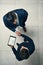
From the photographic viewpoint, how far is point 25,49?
174 centimetres

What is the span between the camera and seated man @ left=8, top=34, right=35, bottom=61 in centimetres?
173

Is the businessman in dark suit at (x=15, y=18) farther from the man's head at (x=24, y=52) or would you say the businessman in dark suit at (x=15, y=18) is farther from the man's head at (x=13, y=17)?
the man's head at (x=24, y=52)

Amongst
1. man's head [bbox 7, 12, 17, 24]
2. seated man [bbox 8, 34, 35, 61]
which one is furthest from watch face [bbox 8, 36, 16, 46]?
man's head [bbox 7, 12, 17, 24]

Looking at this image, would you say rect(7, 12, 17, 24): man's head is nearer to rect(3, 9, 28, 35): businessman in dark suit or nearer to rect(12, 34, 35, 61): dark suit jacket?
rect(3, 9, 28, 35): businessman in dark suit

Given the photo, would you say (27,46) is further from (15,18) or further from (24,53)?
(15,18)

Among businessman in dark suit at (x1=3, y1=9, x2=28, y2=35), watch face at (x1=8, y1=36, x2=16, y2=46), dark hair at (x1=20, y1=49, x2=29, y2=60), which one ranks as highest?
businessman in dark suit at (x1=3, y1=9, x2=28, y2=35)

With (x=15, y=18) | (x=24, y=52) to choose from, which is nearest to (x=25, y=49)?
(x=24, y=52)

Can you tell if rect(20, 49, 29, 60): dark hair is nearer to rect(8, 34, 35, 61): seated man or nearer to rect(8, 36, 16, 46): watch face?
rect(8, 34, 35, 61): seated man

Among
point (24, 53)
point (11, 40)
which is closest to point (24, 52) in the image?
point (24, 53)

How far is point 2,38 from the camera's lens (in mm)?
1959

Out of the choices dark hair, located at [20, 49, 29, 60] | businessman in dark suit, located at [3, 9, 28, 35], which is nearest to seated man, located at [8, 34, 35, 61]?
dark hair, located at [20, 49, 29, 60]

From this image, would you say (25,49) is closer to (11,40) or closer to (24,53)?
(24,53)

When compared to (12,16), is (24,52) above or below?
below

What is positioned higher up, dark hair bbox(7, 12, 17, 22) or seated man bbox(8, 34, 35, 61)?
dark hair bbox(7, 12, 17, 22)
